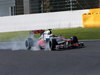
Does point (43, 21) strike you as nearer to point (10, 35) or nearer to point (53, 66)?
point (10, 35)

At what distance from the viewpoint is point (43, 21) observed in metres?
19.2

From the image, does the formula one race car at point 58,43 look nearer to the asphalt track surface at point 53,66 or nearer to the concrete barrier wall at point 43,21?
the asphalt track surface at point 53,66

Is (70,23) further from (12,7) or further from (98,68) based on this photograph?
(98,68)

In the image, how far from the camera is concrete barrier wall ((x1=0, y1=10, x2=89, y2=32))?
18375 millimetres

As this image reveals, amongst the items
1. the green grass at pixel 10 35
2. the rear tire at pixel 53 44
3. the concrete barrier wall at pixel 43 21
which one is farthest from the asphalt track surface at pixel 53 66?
the concrete barrier wall at pixel 43 21

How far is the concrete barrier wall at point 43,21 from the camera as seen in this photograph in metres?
18.4

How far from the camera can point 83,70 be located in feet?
21.7

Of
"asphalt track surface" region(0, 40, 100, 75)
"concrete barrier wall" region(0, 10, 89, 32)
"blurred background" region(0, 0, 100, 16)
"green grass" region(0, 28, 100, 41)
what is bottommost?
"asphalt track surface" region(0, 40, 100, 75)

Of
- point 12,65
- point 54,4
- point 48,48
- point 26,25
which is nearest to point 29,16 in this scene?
point 26,25

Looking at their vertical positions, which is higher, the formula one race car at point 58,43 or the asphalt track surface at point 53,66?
the formula one race car at point 58,43

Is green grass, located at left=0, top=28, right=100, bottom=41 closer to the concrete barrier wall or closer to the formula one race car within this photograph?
the concrete barrier wall

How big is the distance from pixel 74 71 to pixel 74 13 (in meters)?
11.9

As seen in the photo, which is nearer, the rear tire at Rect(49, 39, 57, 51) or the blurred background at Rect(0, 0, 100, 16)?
the rear tire at Rect(49, 39, 57, 51)

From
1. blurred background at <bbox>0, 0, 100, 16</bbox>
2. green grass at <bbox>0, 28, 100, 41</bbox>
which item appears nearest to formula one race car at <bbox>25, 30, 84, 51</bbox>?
green grass at <bbox>0, 28, 100, 41</bbox>
